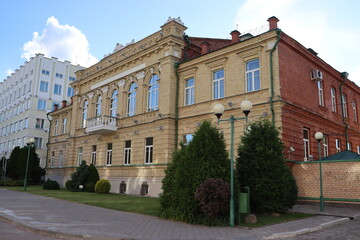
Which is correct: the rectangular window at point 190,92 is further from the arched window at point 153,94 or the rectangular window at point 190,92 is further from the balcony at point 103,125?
the balcony at point 103,125

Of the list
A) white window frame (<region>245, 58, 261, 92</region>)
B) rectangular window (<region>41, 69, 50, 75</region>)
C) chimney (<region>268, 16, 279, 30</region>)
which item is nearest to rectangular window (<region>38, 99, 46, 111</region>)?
rectangular window (<region>41, 69, 50, 75</region>)

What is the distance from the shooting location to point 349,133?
25172 millimetres

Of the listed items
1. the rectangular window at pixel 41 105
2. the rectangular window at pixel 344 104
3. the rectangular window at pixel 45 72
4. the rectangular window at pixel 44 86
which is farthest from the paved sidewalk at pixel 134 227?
the rectangular window at pixel 45 72

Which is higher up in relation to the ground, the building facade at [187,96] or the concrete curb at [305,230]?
the building facade at [187,96]

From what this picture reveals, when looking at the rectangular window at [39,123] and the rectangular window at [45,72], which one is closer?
the rectangular window at [39,123]

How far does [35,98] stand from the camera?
5131 centimetres

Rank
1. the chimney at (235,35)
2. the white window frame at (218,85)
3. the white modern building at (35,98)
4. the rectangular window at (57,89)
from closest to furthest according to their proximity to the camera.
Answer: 1. the white window frame at (218,85)
2. the chimney at (235,35)
3. the white modern building at (35,98)
4. the rectangular window at (57,89)

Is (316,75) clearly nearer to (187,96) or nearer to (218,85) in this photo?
(218,85)

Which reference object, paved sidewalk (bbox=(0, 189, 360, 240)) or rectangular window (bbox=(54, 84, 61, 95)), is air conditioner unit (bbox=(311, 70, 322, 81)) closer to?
paved sidewalk (bbox=(0, 189, 360, 240))

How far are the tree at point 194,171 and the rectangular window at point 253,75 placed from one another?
819 cm

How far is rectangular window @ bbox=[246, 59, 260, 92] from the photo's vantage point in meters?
19.0

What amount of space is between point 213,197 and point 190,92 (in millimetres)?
13513

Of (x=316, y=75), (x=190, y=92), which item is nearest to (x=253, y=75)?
(x=316, y=75)

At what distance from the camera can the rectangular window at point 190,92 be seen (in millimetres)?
22706
